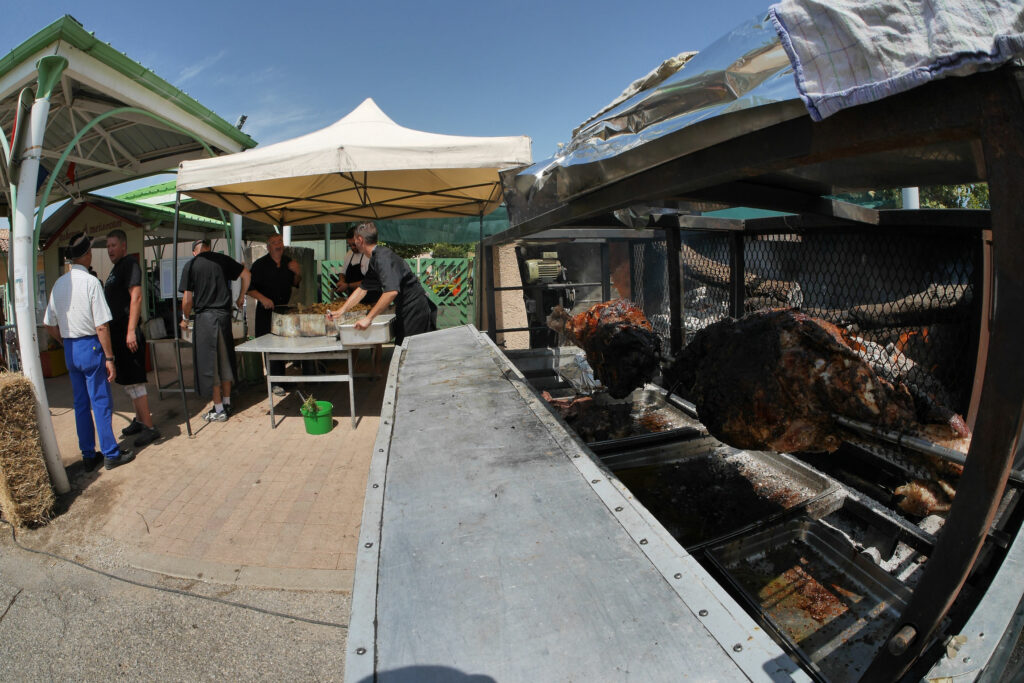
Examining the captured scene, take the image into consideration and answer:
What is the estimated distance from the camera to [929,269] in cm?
312

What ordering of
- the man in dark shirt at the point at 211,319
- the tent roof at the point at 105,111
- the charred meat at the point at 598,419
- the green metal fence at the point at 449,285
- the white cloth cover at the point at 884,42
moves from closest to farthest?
the white cloth cover at the point at 884,42 < the charred meat at the point at 598,419 < the tent roof at the point at 105,111 < the man in dark shirt at the point at 211,319 < the green metal fence at the point at 449,285

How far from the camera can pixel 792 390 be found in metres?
2.33

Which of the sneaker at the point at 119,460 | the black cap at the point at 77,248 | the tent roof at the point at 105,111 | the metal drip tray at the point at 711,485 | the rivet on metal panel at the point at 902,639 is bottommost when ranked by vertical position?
the sneaker at the point at 119,460

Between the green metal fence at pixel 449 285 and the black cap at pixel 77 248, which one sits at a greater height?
the black cap at pixel 77 248

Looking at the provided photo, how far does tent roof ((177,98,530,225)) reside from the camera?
529cm

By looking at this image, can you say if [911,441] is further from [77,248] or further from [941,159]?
[77,248]

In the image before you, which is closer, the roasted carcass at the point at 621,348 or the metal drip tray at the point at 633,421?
the metal drip tray at the point at 633,421

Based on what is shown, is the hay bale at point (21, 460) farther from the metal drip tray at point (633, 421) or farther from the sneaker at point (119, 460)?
the metal drip tray at point (633, 421)

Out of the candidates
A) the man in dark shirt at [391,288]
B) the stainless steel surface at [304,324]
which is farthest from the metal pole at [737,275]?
the stainless steel surface at [304,324]

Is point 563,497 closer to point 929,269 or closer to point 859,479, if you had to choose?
point 859,479

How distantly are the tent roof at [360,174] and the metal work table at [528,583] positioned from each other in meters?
4.11

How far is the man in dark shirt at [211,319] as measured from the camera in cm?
592

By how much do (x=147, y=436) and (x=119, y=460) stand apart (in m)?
0.58

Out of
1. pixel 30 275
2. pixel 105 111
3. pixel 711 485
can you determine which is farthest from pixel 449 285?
pixel 711 485
